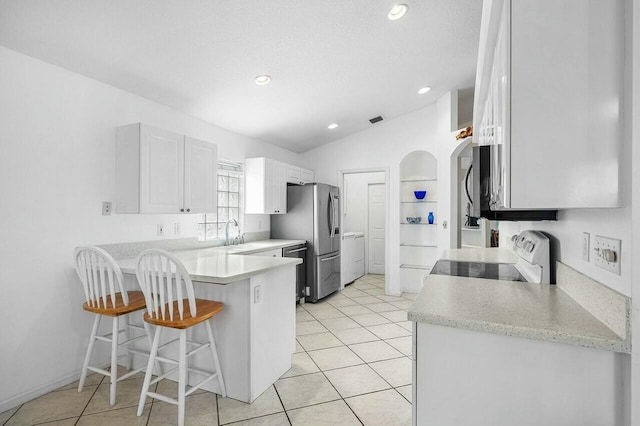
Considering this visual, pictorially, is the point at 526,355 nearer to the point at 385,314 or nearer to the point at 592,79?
the point at 592,79

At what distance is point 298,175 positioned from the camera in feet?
16.8

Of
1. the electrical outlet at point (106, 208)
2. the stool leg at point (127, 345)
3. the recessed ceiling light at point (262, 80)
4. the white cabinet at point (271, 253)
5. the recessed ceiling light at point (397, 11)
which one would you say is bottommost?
the stool leg at point (127, 345)

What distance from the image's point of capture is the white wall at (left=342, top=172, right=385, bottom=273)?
6.72 m

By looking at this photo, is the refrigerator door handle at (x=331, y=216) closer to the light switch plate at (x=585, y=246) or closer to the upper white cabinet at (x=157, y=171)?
the upper white cabinet at (x=157, y=171)

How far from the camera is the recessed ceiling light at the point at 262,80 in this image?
300 cm

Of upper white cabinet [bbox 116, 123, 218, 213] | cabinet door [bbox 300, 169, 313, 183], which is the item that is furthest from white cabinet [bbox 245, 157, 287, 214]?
upper white cabinet [bbox 116, 123, 218, 213]

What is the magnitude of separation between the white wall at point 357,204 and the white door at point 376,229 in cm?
8

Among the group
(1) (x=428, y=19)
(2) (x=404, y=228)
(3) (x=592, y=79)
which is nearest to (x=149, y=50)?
(1) (x=428, y=19)

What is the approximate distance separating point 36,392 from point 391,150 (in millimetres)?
4718

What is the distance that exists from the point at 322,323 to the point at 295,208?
5.70 feet

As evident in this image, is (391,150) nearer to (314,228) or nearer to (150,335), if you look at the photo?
(314,228)

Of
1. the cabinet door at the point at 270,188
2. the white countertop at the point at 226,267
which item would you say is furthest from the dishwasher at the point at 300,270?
the white countertop at the point at 226,267

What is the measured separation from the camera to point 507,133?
1.04 meters

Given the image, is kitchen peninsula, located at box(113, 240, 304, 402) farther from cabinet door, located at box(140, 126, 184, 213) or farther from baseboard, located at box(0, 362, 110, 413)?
baseboard, located at box(0, 362, 110, 413)
